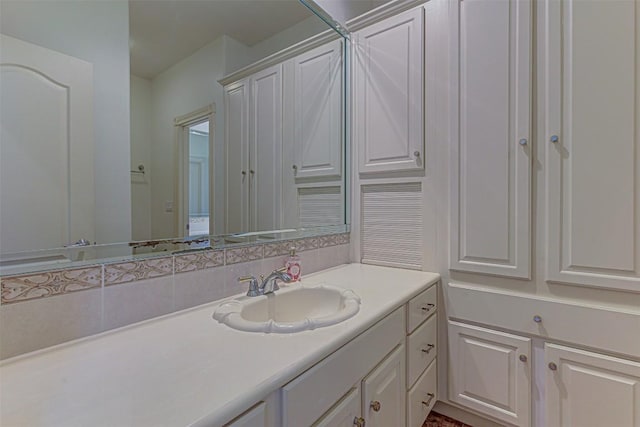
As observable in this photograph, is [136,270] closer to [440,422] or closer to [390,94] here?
[390,94]

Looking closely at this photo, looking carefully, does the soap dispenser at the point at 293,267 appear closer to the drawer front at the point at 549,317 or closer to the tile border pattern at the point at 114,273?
the tile border pattern at the point at 114,273

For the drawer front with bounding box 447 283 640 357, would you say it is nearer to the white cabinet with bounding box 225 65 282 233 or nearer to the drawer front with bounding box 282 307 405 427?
the drawer front with bounding box 282 307 405 427

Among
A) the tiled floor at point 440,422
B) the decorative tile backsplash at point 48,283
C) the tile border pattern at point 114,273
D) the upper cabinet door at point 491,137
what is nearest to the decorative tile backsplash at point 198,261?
the tile border pattern at point 114,273

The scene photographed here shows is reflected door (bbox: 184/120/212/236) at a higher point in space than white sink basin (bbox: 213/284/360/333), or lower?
higher

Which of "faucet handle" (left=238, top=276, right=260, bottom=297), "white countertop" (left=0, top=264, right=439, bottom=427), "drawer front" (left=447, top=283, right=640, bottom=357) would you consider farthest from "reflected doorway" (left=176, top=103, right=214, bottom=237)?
"drawer front" (left=447, top=283, right=640, bottom=357)

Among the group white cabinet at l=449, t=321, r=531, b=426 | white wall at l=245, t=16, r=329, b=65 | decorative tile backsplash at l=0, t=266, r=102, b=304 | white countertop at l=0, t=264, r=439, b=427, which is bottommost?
white cabinet at l=449, t=321, r=531, b=426

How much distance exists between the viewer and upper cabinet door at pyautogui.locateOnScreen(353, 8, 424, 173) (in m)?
1.59

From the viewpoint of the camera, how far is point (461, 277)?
1.51 m

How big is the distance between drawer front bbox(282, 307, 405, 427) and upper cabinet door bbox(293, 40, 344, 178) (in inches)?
37.6

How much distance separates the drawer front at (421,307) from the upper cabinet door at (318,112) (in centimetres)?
83

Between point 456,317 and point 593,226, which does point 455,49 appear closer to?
point 593,226

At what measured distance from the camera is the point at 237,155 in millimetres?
1354

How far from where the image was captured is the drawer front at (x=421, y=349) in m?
1.25

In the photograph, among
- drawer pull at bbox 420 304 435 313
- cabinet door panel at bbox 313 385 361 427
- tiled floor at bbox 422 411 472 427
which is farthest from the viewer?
tiled floor at bbox 422 411 472 427
